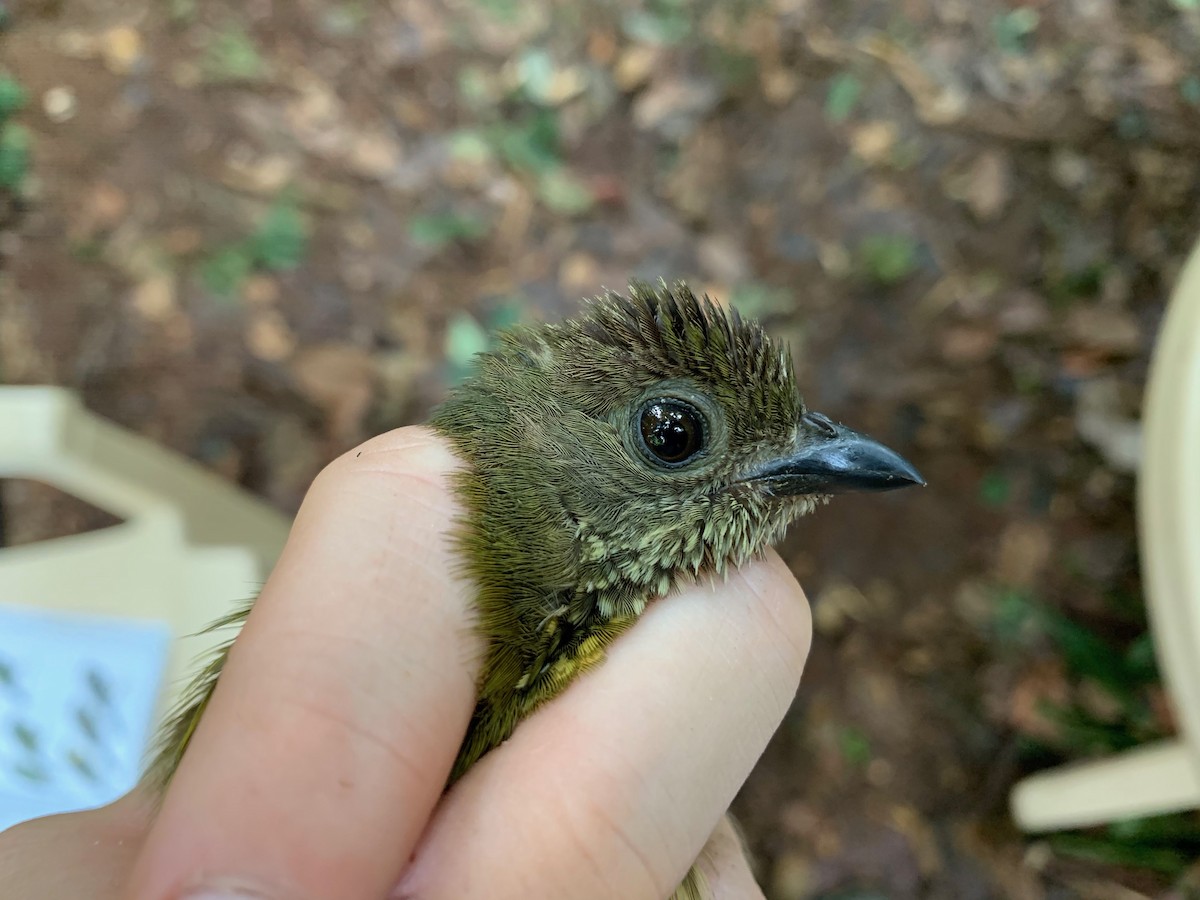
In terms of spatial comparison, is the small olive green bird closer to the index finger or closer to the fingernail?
the index finger

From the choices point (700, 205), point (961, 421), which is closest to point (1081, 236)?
point (961, 421)

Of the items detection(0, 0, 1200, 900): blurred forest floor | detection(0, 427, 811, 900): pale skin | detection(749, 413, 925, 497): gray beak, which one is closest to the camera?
detection(0, 427, 811, 900): pale skin

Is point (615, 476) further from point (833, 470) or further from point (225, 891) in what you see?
point (225, 891)

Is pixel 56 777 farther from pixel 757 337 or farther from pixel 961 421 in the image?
pixel 961 421

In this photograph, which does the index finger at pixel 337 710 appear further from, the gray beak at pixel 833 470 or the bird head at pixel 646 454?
the gray beak at pixel 833 470

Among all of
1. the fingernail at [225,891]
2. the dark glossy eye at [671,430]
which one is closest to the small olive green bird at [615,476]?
the dark glossy eye at [671,430]

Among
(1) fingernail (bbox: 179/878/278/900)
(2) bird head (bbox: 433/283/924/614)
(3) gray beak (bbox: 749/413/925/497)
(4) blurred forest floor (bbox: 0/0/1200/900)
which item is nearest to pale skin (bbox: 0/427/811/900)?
(1) fingernail (bbox: 179/878/278/900)

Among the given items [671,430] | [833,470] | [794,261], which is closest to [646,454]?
[671,430]
